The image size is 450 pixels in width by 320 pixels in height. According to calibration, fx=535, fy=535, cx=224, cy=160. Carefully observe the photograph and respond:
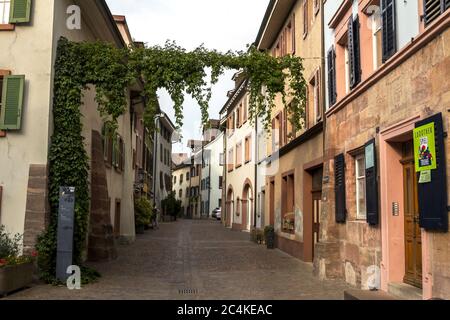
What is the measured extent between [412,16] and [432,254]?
3640 millimetres

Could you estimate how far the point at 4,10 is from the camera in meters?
11.9

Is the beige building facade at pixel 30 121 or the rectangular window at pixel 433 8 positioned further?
the beige building facade at pixel 30 121

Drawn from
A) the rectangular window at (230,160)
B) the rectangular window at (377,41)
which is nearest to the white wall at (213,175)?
the rectangular window at (230,160)

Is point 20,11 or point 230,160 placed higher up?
point 20,11

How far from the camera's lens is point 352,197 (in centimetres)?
1159

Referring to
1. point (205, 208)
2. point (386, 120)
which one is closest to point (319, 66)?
point (386, 120)

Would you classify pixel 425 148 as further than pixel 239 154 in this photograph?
No

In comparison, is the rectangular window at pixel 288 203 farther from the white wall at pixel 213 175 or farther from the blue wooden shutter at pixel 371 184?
the white wall at pixel 213 175

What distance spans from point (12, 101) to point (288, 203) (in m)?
11.1

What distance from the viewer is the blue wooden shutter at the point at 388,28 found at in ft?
29.6

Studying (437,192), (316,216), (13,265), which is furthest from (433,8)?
(316,216)

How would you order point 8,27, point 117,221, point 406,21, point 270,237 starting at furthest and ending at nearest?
1. point 117,221
2. point 270,237
3. point 8,27
4. point 406,21

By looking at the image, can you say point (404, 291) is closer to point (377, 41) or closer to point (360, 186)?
point (360, 186)

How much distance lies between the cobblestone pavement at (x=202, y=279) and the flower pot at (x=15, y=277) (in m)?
0.17
